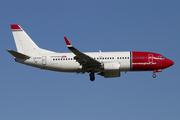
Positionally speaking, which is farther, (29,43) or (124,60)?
(29,43)

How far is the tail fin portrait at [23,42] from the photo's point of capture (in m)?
57.8

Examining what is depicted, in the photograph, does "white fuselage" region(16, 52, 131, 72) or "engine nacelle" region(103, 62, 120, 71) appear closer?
"engine nacelle" region(103, 62, 120, 71)

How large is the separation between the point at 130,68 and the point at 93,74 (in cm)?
609

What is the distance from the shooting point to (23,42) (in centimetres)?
5866

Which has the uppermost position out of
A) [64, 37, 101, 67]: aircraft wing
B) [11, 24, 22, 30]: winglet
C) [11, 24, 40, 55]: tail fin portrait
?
[11, 24, 22, 30]: winglet

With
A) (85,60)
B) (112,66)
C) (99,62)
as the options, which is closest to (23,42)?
(85,60)

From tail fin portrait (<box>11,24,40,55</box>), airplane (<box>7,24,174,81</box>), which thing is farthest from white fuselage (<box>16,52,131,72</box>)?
tail fin portrait (<box>11,24,40,55</box>)

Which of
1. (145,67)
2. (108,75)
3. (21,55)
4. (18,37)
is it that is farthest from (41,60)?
(145,67)

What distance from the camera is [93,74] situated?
180ft

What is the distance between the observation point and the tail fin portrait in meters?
57.8

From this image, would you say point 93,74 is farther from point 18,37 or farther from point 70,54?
point 18,37

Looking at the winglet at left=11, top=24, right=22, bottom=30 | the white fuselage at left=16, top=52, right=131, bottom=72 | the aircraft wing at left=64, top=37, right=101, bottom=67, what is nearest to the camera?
the aircraft wing at left=64, top=37, right=101, bottom=67

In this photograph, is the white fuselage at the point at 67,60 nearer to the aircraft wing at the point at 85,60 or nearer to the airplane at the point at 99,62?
the airplane at the point at 99,62

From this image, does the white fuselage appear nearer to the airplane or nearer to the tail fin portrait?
the airplane
